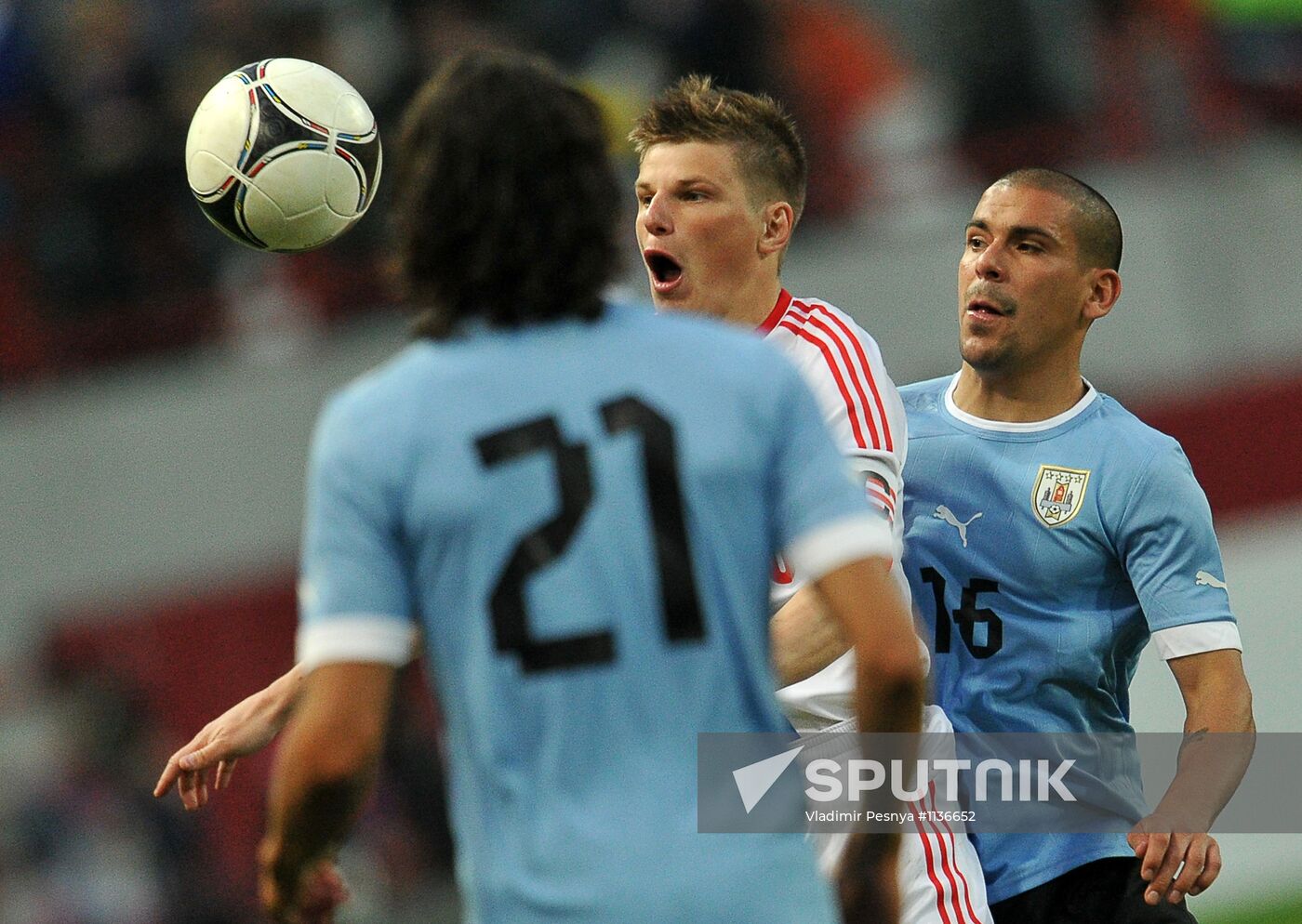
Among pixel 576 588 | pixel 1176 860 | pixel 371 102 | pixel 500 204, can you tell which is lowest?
pixel 1176 860

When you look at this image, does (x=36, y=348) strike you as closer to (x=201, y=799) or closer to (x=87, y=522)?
(x=87, y=522)

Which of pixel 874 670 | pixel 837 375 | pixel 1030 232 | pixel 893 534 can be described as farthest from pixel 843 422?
pixel 874 670

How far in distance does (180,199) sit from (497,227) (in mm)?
8870

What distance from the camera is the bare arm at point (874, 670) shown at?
9.71ft

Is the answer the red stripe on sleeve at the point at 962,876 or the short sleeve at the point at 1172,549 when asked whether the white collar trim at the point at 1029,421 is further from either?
the red stripe on sleeve at the point at 962,876

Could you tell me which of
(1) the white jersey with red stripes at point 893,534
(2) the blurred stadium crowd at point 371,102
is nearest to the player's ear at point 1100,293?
(1) the white jersey with red stripes at point 893,534

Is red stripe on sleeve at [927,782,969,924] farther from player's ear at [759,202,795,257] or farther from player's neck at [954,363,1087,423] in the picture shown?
player's ear at [759,202,795,257]

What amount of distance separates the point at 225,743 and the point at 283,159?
5.27 ft

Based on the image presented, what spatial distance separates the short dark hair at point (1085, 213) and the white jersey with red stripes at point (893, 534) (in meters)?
0.68

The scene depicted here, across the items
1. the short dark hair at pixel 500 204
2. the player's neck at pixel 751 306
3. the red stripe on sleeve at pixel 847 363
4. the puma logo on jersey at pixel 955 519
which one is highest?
the short dark hair at pixel 500 204

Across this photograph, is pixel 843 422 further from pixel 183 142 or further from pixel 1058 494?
pixel 183 142

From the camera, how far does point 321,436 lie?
3.01m

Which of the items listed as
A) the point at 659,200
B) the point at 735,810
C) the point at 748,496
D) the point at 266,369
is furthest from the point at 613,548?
the point at 266,369

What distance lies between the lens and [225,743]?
4.04 meters
